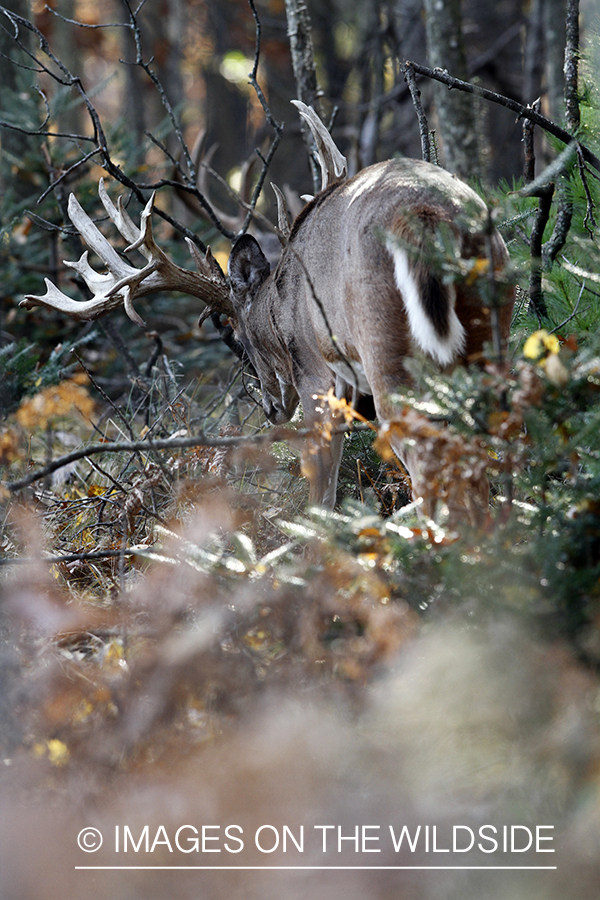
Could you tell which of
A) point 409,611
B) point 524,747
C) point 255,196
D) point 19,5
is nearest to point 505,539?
point 409,611

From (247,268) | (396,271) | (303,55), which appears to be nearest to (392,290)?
(396,271)

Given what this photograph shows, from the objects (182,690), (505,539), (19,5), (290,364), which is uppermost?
(19,5)

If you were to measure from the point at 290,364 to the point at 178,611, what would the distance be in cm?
160

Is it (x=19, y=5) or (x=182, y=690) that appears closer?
(x=182, y=690)

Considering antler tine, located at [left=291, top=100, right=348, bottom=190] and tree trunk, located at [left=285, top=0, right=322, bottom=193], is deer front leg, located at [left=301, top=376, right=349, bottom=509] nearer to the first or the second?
antler tine, located at [left=291, top=100, right=348, bottom=190]

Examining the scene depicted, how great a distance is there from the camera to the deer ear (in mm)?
3840

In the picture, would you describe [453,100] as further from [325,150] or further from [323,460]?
[323,460]

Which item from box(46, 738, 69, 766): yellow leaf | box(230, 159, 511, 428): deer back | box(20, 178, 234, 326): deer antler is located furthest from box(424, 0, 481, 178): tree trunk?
box(46, 738, 69, 766): yellow leaf

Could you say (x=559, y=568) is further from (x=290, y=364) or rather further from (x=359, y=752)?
(x=290, y=364)

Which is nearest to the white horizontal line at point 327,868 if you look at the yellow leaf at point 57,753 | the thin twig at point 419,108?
the yellow leaf at point 57,753

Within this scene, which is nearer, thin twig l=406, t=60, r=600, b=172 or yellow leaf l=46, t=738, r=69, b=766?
yellow leaf l=46, t=738, r=69, b=766

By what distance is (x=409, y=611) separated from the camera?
2.21 m

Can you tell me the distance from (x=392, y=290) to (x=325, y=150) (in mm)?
1709

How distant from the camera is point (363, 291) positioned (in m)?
2.65
